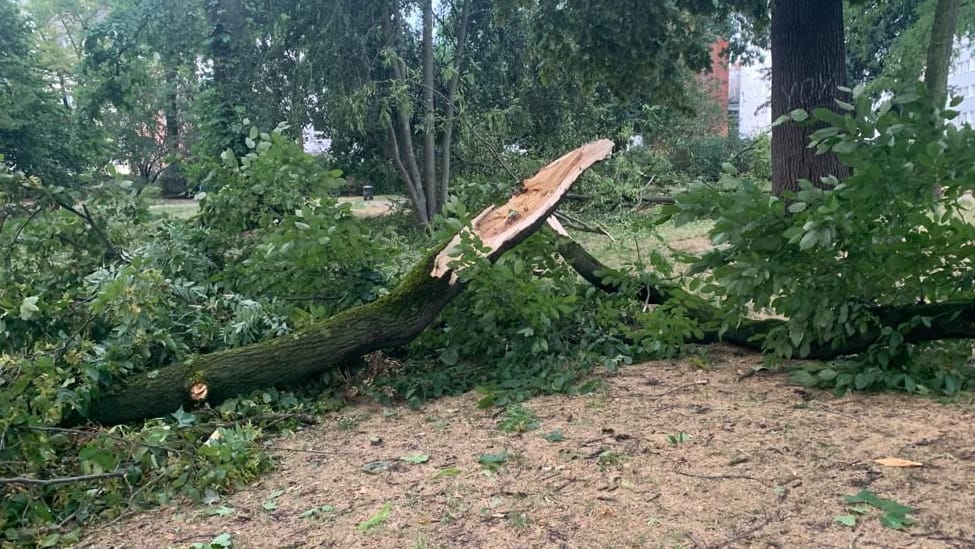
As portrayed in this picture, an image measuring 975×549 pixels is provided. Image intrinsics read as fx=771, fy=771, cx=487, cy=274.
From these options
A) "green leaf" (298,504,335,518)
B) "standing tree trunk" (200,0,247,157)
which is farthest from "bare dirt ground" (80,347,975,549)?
"standing tree trunk" (200,0,247,157)

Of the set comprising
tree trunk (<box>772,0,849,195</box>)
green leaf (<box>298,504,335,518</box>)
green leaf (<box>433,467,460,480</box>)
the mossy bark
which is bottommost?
green leaf (<box>298,504,335,518</box>)

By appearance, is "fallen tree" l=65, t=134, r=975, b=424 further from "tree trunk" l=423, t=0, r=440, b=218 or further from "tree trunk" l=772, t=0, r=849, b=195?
"tree trunk" l=423, t=0, r=440, b=218

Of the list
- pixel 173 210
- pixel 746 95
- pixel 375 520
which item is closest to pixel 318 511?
pixel 375 520

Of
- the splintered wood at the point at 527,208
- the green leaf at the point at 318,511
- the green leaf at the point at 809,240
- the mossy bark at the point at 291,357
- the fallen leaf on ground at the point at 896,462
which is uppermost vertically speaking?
the splintered wood at the point at 527,208

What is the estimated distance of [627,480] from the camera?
111 inches

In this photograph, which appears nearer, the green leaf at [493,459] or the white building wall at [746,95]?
the green leaf at [493,459]

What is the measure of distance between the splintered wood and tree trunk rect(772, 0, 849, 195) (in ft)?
5.43

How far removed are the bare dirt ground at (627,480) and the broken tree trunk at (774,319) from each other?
395 mm

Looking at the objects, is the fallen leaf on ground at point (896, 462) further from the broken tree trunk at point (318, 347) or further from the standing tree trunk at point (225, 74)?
the standing tree trunk at point (225, 74)

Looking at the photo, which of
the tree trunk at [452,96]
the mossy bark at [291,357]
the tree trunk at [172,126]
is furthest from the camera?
the tree trunk at [172,126]

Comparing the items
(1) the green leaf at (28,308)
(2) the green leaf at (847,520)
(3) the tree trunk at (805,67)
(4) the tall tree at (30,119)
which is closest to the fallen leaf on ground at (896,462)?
(2) the green leaf at (847,520)

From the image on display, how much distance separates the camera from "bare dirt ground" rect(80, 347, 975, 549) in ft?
7.91

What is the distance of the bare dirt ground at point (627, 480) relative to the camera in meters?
2.41

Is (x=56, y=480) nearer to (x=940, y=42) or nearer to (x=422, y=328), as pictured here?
(x=422, y=328)
